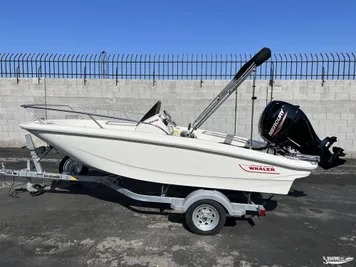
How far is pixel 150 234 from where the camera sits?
143 inches

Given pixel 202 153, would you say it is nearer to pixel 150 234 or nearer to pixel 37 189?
pixel 150 234

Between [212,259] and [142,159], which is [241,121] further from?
[212,259]

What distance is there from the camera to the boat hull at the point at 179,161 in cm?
360

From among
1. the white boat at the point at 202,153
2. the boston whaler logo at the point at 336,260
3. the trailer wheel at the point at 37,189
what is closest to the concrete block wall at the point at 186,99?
A: the trailer wheel at the point at 37,189

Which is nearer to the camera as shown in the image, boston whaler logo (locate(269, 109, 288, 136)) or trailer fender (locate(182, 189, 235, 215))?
trailer fender (locate(182, 189, 235, 215))

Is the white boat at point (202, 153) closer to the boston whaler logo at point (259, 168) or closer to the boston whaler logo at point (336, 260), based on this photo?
the boston whaler logo at point (259, 168)

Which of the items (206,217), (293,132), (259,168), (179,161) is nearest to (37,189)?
(179,161)

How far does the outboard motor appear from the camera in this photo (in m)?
4.05

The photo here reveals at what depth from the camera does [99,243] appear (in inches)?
132

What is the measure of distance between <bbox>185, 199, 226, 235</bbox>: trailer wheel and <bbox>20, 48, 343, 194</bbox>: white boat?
245mm

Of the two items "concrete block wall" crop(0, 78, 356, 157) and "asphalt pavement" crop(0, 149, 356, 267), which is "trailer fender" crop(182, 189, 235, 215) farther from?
"concrete block wall" crop(0, 78, 356, 157)

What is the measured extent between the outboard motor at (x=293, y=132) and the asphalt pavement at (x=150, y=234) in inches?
37.7

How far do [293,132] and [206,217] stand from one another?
1.63m

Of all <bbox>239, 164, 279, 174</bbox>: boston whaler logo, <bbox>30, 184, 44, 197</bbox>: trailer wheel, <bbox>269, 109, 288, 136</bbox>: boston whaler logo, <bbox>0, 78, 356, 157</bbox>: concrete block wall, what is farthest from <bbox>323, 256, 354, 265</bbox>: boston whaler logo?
<bbox>0, 78, 356, 157</bbox>: concrete block wall
